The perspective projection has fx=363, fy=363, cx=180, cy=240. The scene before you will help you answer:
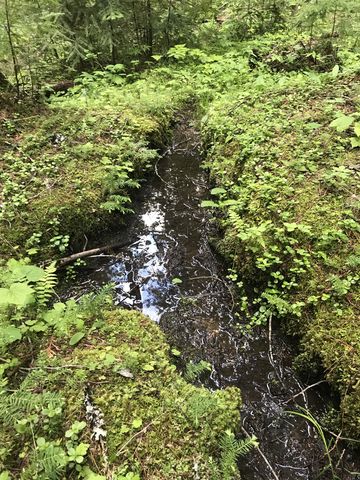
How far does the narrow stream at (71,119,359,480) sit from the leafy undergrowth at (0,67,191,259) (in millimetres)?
522

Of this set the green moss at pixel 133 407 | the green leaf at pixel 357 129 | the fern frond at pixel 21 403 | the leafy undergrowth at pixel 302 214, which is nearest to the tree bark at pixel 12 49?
the leafy undergrowth at pixel 302 214

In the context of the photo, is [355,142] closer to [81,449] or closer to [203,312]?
[203,312]

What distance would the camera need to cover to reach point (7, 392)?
2926 millimetres

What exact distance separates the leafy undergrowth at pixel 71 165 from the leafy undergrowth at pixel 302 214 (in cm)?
149

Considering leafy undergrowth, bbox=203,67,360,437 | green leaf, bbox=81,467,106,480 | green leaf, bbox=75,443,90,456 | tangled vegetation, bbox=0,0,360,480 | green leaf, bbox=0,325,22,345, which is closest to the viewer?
green leaf, bbox=81,467,106,480

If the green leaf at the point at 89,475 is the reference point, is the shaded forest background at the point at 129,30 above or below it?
above

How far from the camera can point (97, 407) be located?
2.86 m

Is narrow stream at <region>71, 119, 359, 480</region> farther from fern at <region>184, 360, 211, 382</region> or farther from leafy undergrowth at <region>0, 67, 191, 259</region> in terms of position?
leafy undergrowth at <region>0, 67, 191, 259</region>

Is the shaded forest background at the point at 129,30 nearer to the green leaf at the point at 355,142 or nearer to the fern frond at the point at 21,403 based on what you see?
the green leaf at the point at 355,142

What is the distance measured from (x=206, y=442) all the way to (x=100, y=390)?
935mm

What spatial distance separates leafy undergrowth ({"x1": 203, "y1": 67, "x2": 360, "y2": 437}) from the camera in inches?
145

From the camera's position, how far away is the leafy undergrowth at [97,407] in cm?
259

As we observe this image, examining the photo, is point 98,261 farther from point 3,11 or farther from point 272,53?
point 272,53

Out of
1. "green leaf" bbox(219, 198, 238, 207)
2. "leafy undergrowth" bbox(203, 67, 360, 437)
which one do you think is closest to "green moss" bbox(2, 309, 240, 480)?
"leafy undergrowth" bbox(203, 67, 360, 437)
